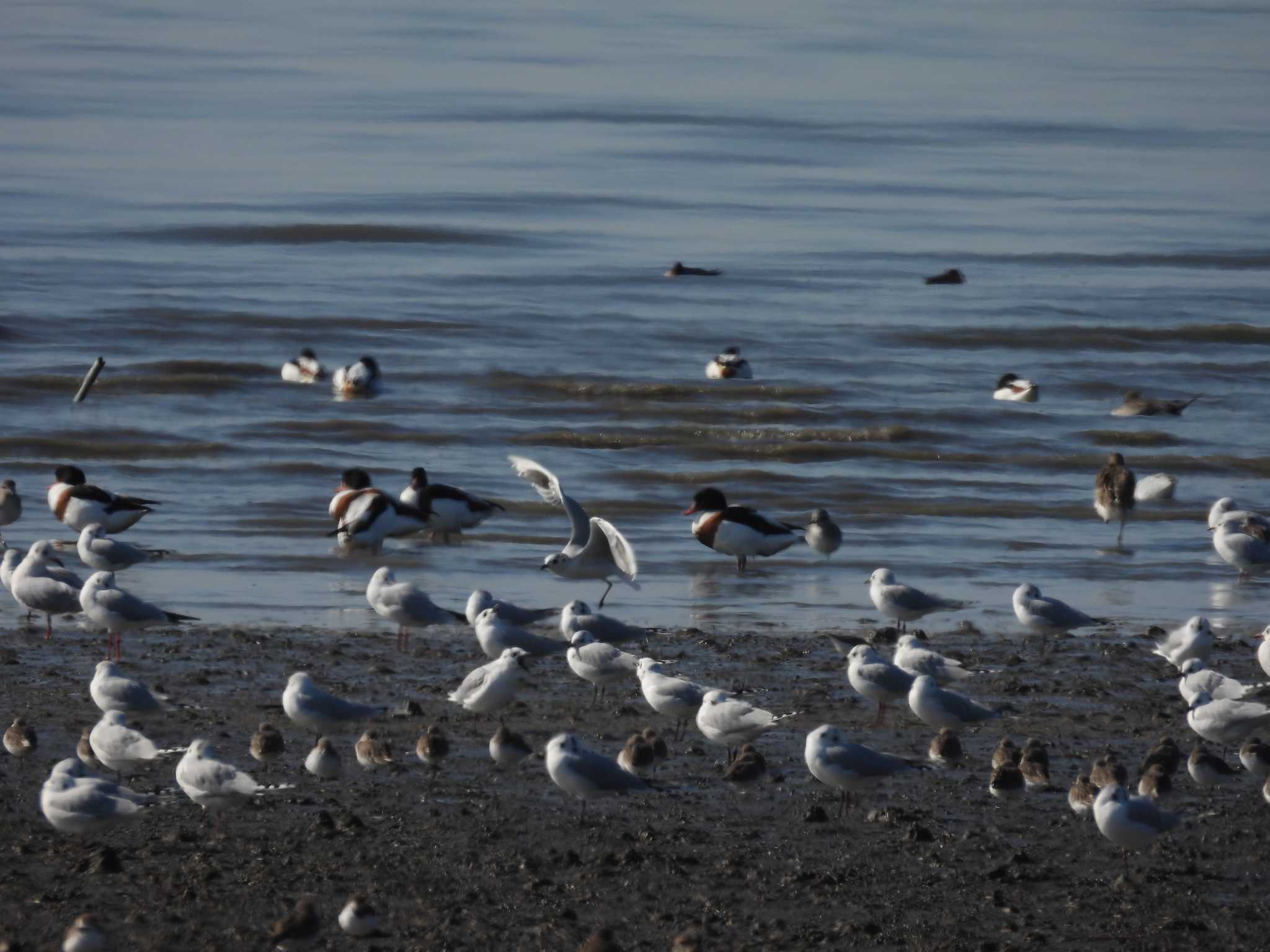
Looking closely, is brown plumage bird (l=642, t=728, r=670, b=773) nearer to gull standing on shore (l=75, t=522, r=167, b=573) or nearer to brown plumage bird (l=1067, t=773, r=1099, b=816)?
brown plumage bird (l=1067, t=773, r=1099, b=816)

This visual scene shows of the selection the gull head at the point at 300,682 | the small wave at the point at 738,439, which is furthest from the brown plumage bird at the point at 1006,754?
the small wave at the point at 738,439

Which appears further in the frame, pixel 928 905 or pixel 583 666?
pixel 583 666

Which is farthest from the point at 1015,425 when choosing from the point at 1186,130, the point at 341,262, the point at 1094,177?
the point at 1186,130

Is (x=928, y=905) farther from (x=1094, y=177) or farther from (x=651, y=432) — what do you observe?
(x=1094, y=177)

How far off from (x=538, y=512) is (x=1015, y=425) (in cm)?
648

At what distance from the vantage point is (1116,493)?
15.8 meters

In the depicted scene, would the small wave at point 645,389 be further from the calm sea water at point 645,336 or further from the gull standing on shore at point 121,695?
the gull standing on shore at point 121,695

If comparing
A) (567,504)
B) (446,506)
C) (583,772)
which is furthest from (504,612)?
(446,506)

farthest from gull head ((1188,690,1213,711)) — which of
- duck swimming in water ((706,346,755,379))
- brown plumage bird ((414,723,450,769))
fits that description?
duck swimming in water ((706,346,755,379))

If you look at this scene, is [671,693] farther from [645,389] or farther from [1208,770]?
[645,389]

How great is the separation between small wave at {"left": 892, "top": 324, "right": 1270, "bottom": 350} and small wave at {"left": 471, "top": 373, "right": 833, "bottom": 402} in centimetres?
378

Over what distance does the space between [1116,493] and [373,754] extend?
8876mm

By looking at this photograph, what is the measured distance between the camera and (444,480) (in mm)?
17703

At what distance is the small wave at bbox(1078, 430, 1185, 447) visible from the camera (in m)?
20.1
